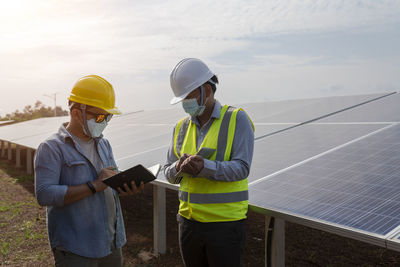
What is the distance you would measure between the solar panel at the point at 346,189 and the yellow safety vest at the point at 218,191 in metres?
0.68

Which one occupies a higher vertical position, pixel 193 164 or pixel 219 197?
pixel 193 164

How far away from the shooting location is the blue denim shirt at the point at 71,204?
8.02 ft

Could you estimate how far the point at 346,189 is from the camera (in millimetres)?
3654

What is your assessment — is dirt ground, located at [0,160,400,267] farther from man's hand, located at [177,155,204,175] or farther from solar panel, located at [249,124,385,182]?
man's hand, located at [177,155,204,175]

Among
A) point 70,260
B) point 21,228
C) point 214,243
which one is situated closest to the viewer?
point 70,260

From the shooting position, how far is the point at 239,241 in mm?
2891

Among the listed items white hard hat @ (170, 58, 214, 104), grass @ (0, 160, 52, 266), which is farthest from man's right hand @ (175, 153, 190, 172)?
grass @ (0, 160, 52, 266)

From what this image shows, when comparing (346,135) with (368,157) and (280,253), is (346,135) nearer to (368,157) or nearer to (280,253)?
(368,157)

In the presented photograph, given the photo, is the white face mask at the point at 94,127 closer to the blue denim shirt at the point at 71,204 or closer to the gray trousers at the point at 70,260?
the blue denim shirt at the point at 71,204

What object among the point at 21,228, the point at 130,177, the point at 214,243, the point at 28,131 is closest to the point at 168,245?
the point at 21,228

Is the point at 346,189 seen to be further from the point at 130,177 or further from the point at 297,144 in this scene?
the point at 130,177

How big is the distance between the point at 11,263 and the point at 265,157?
4503 mm

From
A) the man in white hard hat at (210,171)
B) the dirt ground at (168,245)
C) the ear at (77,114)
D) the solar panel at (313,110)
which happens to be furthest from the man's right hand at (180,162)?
the solar panel at (313,110)

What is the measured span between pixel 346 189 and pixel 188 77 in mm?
1943
